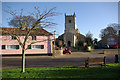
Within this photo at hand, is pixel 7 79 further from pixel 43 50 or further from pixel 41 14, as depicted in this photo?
pixel 43 50

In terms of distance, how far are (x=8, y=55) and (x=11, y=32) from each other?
61.4 ft

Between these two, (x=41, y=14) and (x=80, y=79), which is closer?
(x=80, y=79)

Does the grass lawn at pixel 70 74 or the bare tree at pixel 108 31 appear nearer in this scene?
the grass lawn at pixel 70 74

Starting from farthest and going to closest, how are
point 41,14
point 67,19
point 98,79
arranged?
point 67,19
point 41,14
point 98,79

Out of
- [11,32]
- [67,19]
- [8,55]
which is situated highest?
[67,19]

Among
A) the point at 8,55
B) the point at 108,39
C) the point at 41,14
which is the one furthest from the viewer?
the point at 108,39

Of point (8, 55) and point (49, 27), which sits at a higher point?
point (49, 27)

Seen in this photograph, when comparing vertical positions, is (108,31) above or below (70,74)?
above

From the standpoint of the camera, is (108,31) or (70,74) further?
(108,31)

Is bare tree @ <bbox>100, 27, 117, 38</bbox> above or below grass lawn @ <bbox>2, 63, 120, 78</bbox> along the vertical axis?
above

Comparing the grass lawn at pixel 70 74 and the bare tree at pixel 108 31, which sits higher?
the bare tree at pixel 108 31

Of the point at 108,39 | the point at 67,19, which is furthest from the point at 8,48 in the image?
the point at 67,19

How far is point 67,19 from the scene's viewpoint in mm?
64375

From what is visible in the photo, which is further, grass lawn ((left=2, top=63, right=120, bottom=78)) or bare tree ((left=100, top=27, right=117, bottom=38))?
bare tree ((left=100, top=27, right=117, bottom=38))
